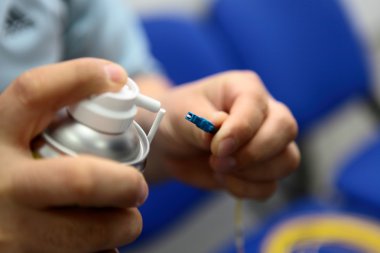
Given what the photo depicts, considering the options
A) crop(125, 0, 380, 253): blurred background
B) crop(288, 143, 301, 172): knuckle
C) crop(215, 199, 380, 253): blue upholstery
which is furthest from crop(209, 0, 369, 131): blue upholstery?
crop(288, 143, 301, 172): knuckle

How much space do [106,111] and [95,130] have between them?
0.03ft

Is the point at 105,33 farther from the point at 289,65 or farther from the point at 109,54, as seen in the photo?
the point at 289,65

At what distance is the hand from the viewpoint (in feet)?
1.07

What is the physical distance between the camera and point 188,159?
421 mm

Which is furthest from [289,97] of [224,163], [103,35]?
[224,163]

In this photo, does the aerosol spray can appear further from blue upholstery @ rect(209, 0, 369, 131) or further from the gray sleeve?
blue upholstery @ rect(209, 0, 369, 131)

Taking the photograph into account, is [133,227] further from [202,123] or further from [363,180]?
[363,180]

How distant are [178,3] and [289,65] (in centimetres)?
27

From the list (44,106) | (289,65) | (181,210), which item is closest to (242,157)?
(44,106)

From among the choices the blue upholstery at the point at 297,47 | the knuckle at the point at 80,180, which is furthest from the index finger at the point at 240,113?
the blue upholstery at the point at 297,47

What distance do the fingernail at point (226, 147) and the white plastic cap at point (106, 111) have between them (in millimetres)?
86

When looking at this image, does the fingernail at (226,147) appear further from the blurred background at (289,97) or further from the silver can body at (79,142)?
the blurred background at (289,97)

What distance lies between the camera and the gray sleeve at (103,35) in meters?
0.49

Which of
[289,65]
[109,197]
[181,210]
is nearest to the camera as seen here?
[109,197]
